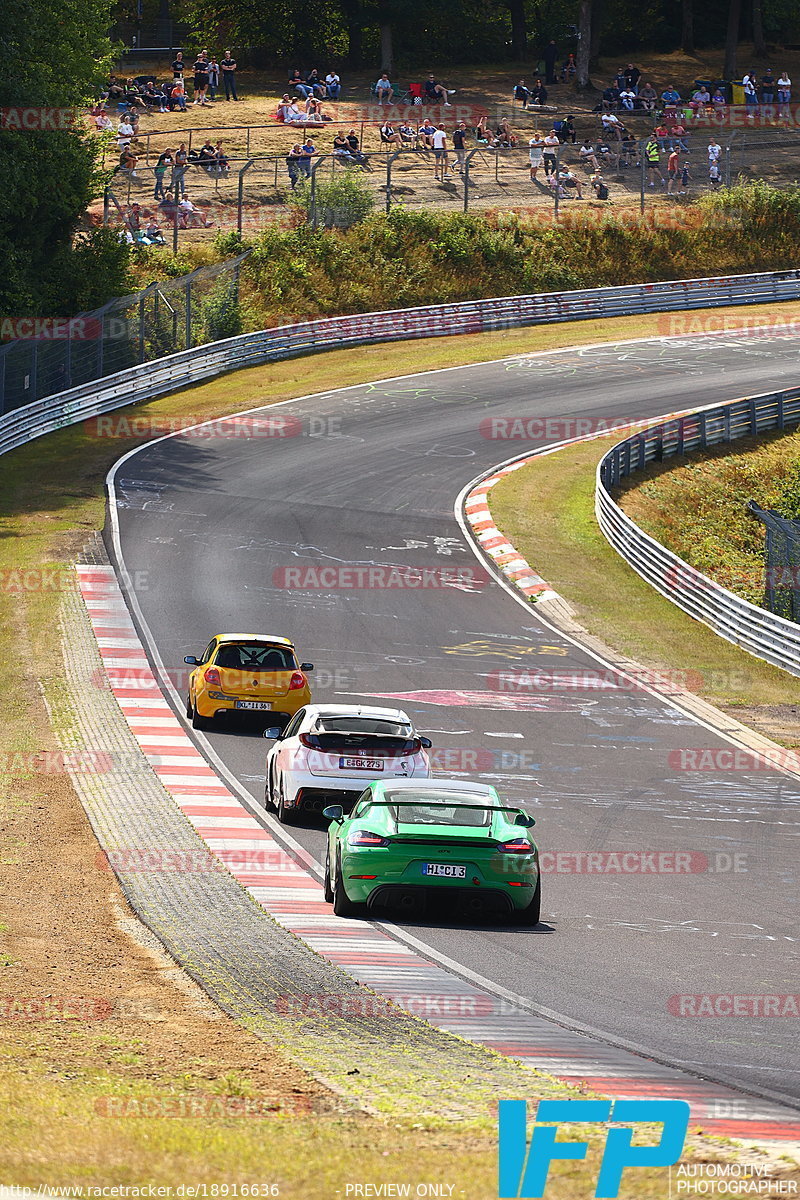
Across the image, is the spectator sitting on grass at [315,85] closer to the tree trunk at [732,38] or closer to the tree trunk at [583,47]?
the tree trunk at [583,47]

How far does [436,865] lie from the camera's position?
512 inches

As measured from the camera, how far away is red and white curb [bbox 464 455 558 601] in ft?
111

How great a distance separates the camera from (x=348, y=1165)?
6.99 meters

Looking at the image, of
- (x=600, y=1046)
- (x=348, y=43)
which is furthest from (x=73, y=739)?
(x=348, y=43)

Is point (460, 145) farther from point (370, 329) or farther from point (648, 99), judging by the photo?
point (370, 329)

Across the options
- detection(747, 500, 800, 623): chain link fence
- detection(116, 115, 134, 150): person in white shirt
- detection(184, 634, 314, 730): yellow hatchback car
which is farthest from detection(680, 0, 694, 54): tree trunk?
detection(184, 634, 314, 730): yellow hatchback car

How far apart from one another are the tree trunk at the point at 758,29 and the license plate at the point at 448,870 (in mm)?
91366

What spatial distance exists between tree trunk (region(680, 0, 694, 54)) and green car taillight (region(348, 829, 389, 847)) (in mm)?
92413

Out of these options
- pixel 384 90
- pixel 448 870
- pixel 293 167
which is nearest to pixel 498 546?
pixel 448 870

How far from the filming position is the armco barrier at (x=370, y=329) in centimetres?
4728

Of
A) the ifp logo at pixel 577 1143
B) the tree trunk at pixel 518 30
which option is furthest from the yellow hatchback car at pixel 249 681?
the tree trunk at pixel 518 30

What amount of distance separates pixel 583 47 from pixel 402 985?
83.0 meters

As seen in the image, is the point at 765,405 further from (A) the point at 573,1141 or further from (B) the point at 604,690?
(A) the point at 573,1141

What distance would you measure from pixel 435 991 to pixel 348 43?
91599 mm
